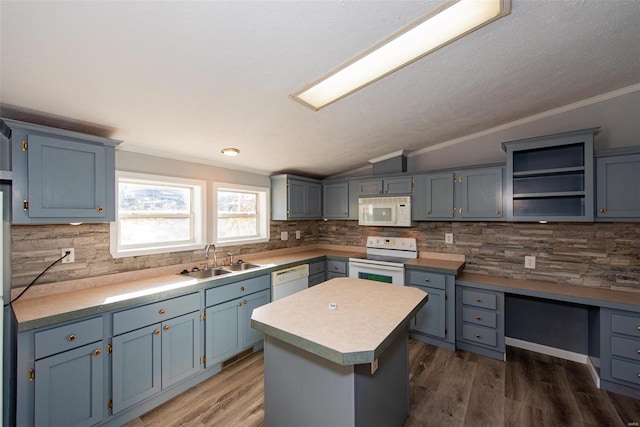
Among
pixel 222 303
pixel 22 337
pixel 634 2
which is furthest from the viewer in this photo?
pixel 222 303

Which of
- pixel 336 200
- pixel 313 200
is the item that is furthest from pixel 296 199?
pixel 336 200

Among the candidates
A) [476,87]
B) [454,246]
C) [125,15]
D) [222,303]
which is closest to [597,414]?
[454,246]

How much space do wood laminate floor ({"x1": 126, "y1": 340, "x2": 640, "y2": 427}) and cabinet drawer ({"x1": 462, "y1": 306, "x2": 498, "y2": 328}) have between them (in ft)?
1.21

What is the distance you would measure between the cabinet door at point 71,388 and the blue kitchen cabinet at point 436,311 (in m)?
2.97

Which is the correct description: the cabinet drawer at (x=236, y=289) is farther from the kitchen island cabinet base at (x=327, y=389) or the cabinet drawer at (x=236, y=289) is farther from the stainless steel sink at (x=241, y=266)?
the kitchen island cabinet base at (x=327, y=389)

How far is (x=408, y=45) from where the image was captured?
1.55 metres

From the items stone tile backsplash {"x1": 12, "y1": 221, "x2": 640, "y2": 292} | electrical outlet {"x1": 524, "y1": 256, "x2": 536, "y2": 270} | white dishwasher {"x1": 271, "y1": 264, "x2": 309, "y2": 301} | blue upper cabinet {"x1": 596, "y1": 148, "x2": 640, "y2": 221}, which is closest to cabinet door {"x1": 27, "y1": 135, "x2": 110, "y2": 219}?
stone tile backsplash {"x1": 12, "y1": 221, "x2": 640, "y2": 292}

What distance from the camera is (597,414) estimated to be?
6.48 ft

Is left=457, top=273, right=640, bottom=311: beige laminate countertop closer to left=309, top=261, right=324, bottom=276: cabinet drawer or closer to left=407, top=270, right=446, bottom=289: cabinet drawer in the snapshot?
left=407, top=270, right=446, bottom=289: cabinet drawer

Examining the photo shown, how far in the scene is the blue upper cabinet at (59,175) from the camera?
65.9 inches

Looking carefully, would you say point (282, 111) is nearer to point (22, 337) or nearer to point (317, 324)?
point (317, 324)

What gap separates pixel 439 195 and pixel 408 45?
2.09 meters

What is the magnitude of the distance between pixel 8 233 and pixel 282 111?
6.70ft

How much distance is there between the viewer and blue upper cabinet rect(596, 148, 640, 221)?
88.0 inches
